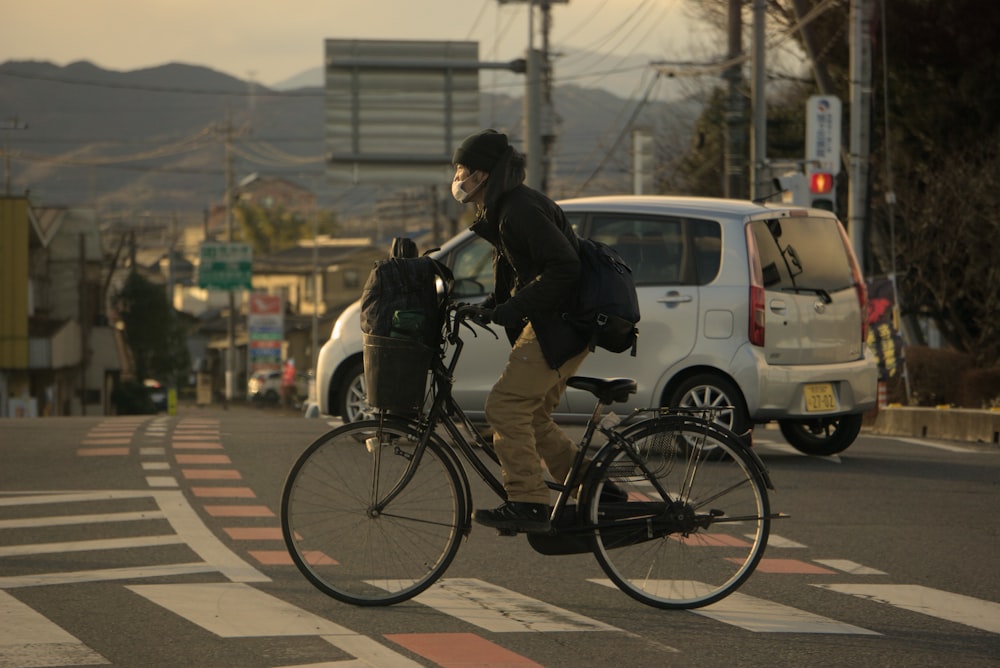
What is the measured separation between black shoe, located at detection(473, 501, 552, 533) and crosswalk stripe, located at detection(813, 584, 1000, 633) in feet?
4.96

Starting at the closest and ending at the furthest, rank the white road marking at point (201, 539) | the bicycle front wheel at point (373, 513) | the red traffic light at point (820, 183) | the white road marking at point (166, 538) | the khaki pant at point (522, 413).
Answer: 1. the khaki pant at point (522, 413)
2. the bicycle front wheel at point (373, 513)
3. the white road marking at point (201, 539)
4. the white road marking at point (166, 538)
5. the red traffic light at point (820, 183)

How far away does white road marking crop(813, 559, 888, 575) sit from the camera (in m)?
7.23

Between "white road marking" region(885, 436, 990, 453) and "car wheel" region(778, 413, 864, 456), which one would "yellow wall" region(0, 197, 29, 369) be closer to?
"white road marking" region(885, 436, 990, 453)

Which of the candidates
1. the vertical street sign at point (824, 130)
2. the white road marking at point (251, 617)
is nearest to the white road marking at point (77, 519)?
the white road marking at point (251, 617)

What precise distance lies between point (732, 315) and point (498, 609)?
211 inches

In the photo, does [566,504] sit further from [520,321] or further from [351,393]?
[351,393]

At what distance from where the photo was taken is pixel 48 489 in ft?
32.9

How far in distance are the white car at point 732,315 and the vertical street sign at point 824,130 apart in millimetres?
9934

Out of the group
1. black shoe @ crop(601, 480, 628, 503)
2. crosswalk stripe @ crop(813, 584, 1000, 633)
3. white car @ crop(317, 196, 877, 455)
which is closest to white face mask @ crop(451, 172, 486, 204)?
black shoe @ crop(601, 480, 628, 503)

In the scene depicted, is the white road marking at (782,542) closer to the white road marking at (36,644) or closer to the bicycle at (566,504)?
the bicycle at (566,504)

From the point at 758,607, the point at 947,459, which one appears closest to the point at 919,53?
the point at 947,459

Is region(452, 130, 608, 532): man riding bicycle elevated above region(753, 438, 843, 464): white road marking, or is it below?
above

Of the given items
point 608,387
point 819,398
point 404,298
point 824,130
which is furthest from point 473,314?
point 824,130

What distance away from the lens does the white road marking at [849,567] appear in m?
7.23
